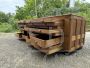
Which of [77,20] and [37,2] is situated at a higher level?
[37,2]

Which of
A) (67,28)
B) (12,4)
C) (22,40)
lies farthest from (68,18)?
(12,4)

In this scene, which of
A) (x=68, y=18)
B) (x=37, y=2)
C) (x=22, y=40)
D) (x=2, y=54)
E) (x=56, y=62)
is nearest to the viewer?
(x=56, y=62)

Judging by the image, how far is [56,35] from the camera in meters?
3.22

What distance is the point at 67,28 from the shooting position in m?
3.40

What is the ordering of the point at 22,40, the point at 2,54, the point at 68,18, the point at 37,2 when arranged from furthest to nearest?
the point at 37,2 → the point at 22,40 → the point at 2,54 → the point at 68,18

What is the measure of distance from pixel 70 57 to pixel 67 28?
61 centimetres

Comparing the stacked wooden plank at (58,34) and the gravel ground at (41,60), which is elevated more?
the stacked wooden plank at (58,34)

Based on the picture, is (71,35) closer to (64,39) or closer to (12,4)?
(64,39)

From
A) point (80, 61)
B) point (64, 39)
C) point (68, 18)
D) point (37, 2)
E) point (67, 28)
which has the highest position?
point (37, 2)

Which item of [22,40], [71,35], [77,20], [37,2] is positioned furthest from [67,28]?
[37,2]

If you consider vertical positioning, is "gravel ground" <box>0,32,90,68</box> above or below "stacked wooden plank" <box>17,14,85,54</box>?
below

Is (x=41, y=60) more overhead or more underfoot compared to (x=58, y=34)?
more underfoot

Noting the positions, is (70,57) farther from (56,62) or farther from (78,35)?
(78,35)

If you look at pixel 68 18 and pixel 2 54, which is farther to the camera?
pixel 2 54
